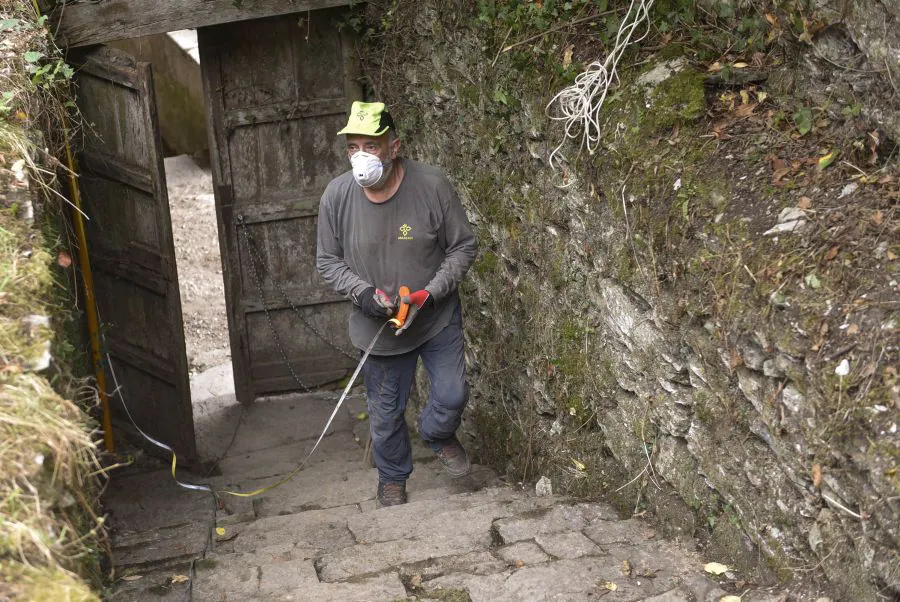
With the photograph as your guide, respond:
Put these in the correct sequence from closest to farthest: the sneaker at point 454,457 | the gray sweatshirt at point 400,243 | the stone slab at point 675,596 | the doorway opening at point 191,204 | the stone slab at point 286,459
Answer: the stone slab at point 675,596 < the gray sweatshirt at point 400,243 < the sneaker at point 454,457 < the stone slab at point 286,459 < the doorway opening at point 191,204

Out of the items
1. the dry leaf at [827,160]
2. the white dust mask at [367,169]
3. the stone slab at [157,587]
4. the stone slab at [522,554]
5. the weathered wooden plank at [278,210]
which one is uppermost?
the dry leaf at [827,160]

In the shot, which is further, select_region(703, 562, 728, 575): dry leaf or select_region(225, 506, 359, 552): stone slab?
select_region(225, 506, 359, 552): stone slab

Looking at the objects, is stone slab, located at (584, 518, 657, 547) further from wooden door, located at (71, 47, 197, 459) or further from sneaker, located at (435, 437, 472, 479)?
wooden door, located at (71, 47, 197, 459)

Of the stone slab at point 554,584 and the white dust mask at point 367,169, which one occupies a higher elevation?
the white dust mask at point 367,169

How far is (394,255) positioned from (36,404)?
2378 mm

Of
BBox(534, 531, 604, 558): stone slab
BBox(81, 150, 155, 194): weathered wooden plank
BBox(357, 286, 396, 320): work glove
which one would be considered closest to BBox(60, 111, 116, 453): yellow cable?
BBox(81, 150, 155, 194): weathered wooden plank

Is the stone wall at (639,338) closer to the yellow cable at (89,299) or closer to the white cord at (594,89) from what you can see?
the white cord at (594,89)

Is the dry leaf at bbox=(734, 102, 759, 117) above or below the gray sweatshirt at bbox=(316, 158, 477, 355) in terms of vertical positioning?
above

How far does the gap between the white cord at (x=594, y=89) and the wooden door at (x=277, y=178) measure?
3.06 m

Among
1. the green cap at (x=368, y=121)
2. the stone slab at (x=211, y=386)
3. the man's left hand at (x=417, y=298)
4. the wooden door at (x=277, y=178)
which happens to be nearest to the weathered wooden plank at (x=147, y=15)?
the wooden door at (x=277, y=178)

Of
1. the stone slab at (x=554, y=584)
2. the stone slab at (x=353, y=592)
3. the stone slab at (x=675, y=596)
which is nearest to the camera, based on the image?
the stone slab at (x=675, y=596)

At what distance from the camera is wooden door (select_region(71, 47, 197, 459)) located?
5863 millimetres

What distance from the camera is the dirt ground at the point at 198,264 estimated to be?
961 cm

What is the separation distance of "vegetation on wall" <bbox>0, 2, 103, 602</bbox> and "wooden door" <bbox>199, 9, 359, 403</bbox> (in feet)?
7.82
